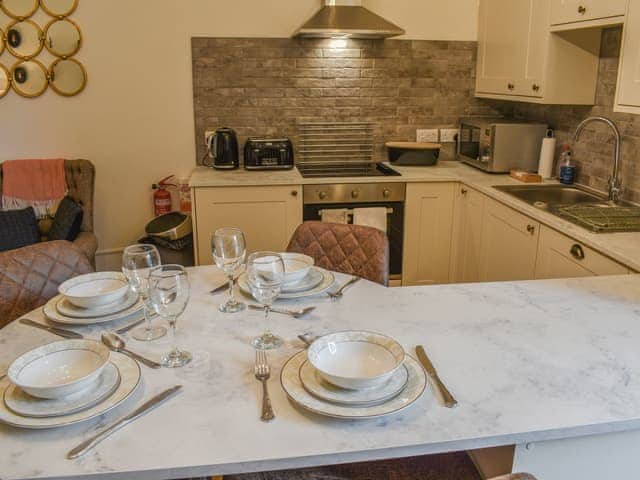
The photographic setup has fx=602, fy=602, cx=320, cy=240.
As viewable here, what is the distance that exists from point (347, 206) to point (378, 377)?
2.40 m

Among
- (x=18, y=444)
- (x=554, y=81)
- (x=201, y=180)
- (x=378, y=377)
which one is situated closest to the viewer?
(x=18, y=444)

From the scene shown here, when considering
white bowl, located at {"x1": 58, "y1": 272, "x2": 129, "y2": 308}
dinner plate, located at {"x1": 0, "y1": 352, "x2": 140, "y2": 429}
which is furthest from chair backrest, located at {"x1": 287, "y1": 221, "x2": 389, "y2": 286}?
dinner plate, located at {"x1": 0, "y1": 352, "x2": 140, "y2": 429}

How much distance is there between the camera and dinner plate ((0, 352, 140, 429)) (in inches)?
41.9

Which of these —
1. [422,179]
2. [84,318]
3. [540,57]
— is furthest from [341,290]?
[540,57]

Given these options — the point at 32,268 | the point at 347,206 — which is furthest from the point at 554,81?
the point at 32,268

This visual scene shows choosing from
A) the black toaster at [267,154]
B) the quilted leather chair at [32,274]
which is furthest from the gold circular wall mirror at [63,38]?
the quilted leather chair at [32,274]

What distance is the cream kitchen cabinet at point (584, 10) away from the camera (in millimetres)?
2404

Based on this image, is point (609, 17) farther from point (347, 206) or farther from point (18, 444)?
point (18, 444)

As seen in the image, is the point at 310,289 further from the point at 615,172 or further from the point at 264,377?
the point at 615,172

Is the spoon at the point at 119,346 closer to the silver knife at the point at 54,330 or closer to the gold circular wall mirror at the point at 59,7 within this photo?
the silver knife at the point at 54,330

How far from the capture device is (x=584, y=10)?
8.68 feet

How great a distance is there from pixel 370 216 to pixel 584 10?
1499mm

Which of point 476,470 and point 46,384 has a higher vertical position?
point 46,384

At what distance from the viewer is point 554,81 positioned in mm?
3057
